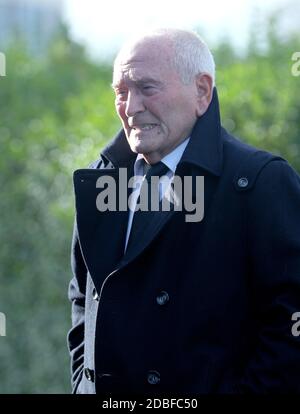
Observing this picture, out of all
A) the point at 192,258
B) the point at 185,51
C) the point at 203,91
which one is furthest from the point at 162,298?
the point at 185,51

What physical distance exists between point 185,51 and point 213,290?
781 mm

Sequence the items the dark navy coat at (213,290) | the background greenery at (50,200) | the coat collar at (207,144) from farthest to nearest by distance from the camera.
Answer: the background greenery at (50,200), the coat collar at (207,144), the dark navy coat at (213,290)

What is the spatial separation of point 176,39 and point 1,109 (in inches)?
275

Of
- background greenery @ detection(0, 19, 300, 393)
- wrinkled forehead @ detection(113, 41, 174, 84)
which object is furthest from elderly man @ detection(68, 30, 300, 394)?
background greenery @ detection(0, 19, 300, 393)

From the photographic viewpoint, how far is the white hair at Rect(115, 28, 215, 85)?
10.7 feet

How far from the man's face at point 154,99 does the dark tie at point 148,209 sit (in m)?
0.07

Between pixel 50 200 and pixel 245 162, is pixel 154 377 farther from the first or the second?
pixel 50 200

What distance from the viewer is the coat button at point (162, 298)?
3.20 m

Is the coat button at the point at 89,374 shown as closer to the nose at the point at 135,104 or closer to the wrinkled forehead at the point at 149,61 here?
the nose at the point at 135,104

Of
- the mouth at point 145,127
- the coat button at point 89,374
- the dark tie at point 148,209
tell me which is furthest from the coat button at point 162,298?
the mouth at point 145,127

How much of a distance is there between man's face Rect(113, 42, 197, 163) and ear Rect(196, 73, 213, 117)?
0.07 ft

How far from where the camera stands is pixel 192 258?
3.21m

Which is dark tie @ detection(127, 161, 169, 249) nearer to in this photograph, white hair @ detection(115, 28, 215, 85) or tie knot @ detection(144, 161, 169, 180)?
tie knot @ detection(144, 161, 169, 180)
